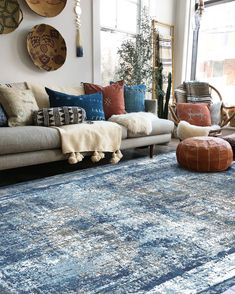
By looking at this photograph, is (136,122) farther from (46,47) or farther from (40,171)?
(46,47)

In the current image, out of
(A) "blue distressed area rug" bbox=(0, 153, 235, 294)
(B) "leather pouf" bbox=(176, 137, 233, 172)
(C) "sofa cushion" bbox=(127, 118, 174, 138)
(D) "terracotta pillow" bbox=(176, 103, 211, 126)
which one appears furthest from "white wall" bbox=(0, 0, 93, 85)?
(B) "leather pouf" bbox=(176, 137, 233, 172)

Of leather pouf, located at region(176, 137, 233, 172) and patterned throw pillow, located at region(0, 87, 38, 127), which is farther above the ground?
patterned throw pillow, located at region(0, 87, 38, 127)

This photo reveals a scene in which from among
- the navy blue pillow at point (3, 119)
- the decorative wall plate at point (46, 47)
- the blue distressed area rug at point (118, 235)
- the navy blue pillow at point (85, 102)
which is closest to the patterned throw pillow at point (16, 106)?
the navy blue pillow at point (3, 119)

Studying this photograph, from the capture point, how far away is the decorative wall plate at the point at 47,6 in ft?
10.9

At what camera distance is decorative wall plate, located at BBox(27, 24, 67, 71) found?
339 cm

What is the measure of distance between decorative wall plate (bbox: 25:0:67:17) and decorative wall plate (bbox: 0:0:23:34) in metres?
0.16

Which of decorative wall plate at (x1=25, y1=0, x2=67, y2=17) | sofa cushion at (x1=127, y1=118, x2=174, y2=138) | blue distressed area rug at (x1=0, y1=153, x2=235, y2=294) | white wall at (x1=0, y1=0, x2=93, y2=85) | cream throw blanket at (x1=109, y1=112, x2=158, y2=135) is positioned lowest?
blue distressed area rug at (x1=0, y1=153, x2=235, y2=294)

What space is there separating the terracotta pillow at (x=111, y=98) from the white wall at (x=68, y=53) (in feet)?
1.26

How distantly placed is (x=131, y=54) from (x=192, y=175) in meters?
2.23

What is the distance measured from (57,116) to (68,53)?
128 cm

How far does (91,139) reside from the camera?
2.74m

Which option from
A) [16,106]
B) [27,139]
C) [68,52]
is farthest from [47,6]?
[27,139]

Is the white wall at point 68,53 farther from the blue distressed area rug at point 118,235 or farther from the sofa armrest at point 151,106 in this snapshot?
the blue distressed area rug at point 118,235

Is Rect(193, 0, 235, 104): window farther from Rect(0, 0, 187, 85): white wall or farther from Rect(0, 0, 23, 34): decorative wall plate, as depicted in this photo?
Rect(0, 0, 23, 34): decorative wall plate
